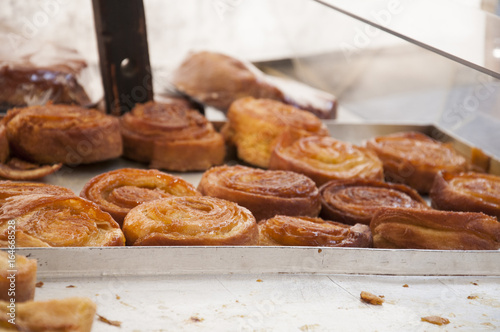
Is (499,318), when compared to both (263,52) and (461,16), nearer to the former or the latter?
(461,16)

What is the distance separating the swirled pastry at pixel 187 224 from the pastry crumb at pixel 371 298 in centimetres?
43

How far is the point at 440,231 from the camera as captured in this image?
207cm

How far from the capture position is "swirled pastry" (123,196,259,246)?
69.5 inches

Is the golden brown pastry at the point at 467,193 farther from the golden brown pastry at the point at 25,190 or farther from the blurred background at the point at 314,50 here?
the golden brown pastry at the point at 25,190

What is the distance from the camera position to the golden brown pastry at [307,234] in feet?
6.52

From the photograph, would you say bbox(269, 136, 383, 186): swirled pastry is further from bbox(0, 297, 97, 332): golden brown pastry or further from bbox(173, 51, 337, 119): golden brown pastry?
bbox(0, 297, 97, 332): golden brown pastry

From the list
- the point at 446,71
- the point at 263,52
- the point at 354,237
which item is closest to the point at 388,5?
the point at 354,237

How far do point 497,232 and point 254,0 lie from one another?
4.00 m

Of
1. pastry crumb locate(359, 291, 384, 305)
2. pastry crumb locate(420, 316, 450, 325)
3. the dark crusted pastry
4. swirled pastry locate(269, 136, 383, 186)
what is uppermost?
the dark crusted pastry

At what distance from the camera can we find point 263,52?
18.4ft

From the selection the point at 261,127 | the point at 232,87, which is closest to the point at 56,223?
the point at 261,127

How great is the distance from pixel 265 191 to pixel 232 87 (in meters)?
1.47

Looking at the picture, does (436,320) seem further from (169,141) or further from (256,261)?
(169,141)

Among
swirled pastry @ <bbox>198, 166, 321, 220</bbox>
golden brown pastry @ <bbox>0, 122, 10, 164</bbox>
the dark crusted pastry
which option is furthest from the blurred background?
swirled pastry @ <bbox>198, 166, 321, 220</bbox>
